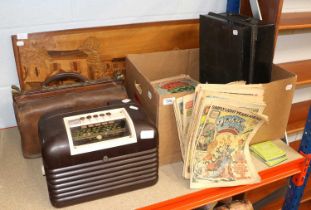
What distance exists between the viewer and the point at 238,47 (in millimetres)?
1189

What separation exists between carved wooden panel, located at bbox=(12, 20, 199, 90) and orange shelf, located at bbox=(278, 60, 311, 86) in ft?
1.78

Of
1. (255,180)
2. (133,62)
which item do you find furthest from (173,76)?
(255,180)

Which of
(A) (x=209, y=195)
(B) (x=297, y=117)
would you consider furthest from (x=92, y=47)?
(B) (x=297, y=117)

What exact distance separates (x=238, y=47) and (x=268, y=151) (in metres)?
0.42

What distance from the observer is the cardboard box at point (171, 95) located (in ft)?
3.62

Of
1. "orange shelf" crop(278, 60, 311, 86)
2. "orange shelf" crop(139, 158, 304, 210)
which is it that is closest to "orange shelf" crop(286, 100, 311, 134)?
"orange shelf" crop(278, 60, 311, 86)

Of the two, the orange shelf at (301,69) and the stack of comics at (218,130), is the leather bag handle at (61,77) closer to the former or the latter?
the stack of comics at (218,130)

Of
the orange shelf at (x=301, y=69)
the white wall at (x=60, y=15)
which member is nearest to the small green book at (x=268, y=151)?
the orange shelf at (x=301, y=69)

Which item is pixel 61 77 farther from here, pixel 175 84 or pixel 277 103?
pixel 277 103

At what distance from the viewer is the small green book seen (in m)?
1.21

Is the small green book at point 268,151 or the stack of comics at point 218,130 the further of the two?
the small green book at point 268,151

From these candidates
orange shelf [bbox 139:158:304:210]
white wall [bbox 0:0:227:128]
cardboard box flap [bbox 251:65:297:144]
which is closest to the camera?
orange shelf [bbox 139:158:304:210]

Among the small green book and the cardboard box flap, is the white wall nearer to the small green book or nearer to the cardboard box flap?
the cardboard box flap

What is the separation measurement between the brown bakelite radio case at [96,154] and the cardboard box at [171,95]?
0.33ft
